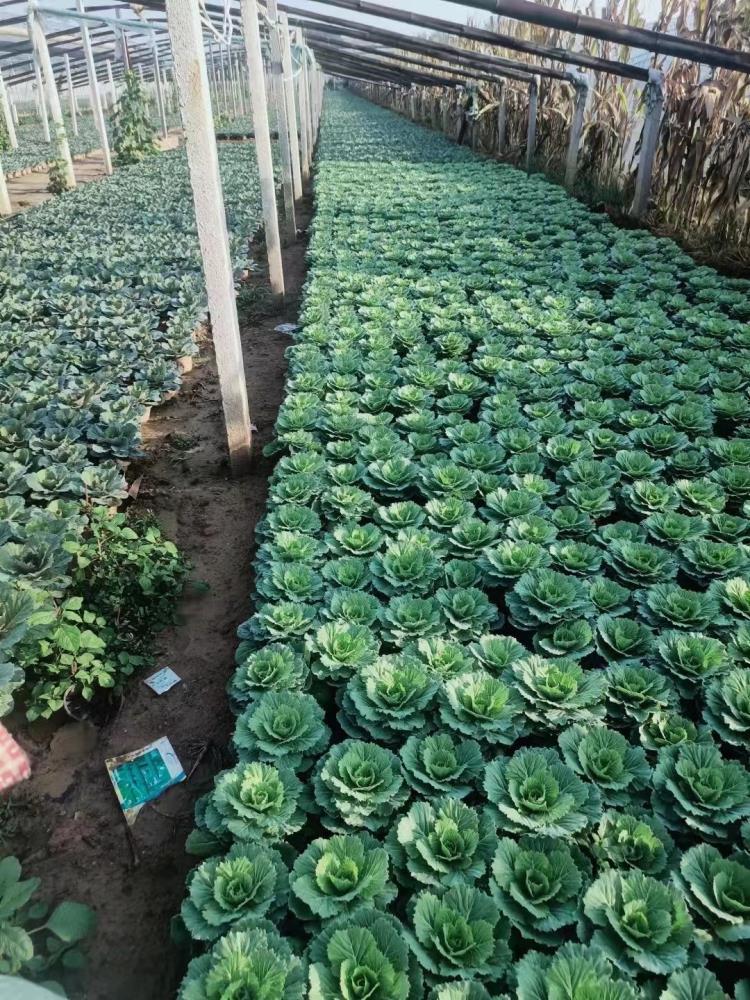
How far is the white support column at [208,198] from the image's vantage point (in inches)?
128

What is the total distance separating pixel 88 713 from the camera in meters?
2.94

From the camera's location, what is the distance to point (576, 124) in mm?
10859

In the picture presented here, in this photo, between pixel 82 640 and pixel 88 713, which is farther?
pixel 88 713

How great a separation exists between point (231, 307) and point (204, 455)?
130cm

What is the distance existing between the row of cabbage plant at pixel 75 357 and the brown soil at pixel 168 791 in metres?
0.46

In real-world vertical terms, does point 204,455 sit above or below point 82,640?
below

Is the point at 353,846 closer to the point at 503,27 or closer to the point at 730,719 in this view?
the point at 730,719

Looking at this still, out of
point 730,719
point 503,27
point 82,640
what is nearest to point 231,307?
point 82,640

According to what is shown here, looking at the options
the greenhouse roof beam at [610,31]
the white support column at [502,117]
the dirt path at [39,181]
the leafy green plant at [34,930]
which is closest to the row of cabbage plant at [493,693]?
the leafy green plant at [34,930]

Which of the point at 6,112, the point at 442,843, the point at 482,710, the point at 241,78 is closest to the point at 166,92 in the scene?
the point at 241,78

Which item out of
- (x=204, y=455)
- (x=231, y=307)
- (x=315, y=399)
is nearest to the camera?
(x=231, y=307)

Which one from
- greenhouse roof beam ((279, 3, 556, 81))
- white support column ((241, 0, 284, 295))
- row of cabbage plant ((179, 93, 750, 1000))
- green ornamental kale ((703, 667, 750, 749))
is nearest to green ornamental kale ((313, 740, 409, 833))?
row of cabbage plant ((179, 93, 750, 1000))

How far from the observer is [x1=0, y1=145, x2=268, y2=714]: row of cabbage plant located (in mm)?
2852

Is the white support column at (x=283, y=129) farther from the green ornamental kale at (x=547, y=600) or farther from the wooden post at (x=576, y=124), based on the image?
the green ornamental kale at (x=547, y=600)
